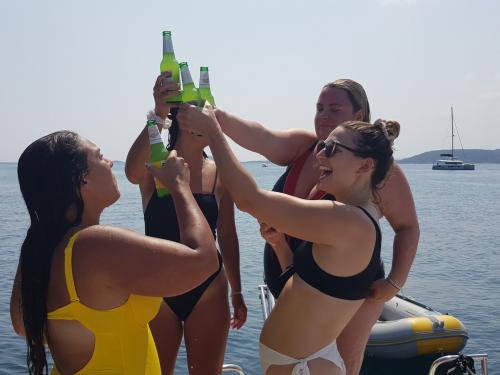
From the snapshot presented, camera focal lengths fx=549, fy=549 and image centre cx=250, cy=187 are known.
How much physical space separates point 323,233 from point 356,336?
42.2 inches

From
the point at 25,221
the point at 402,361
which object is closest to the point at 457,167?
the point at 25,221

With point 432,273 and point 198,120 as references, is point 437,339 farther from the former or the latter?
point 432,273

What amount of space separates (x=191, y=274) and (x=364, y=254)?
0.77 meters

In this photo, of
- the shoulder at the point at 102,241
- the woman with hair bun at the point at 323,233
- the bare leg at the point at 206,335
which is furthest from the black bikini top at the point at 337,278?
the bare leg at the point at 206,335

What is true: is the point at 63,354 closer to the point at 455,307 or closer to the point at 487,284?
the point at 455,307

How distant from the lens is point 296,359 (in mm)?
2447

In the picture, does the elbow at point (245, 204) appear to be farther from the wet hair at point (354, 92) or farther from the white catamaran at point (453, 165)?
the white catamaran at point (453, 165)

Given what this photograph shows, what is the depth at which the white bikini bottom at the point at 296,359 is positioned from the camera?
2430 mm

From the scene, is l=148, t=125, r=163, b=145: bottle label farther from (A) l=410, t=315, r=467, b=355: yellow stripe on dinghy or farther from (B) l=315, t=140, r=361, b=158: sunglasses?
(A) l=410, t=315, r=467, b=355: yellow stripe on dinghy

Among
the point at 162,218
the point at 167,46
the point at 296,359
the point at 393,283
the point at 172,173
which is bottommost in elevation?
the point at 296,359

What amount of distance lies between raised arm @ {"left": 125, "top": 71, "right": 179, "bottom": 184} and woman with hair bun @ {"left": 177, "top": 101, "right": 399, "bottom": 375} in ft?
1.36

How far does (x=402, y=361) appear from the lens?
768 centimetres

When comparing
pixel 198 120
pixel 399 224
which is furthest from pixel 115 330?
pixel 399 224

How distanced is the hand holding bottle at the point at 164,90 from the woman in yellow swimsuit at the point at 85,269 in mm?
808
